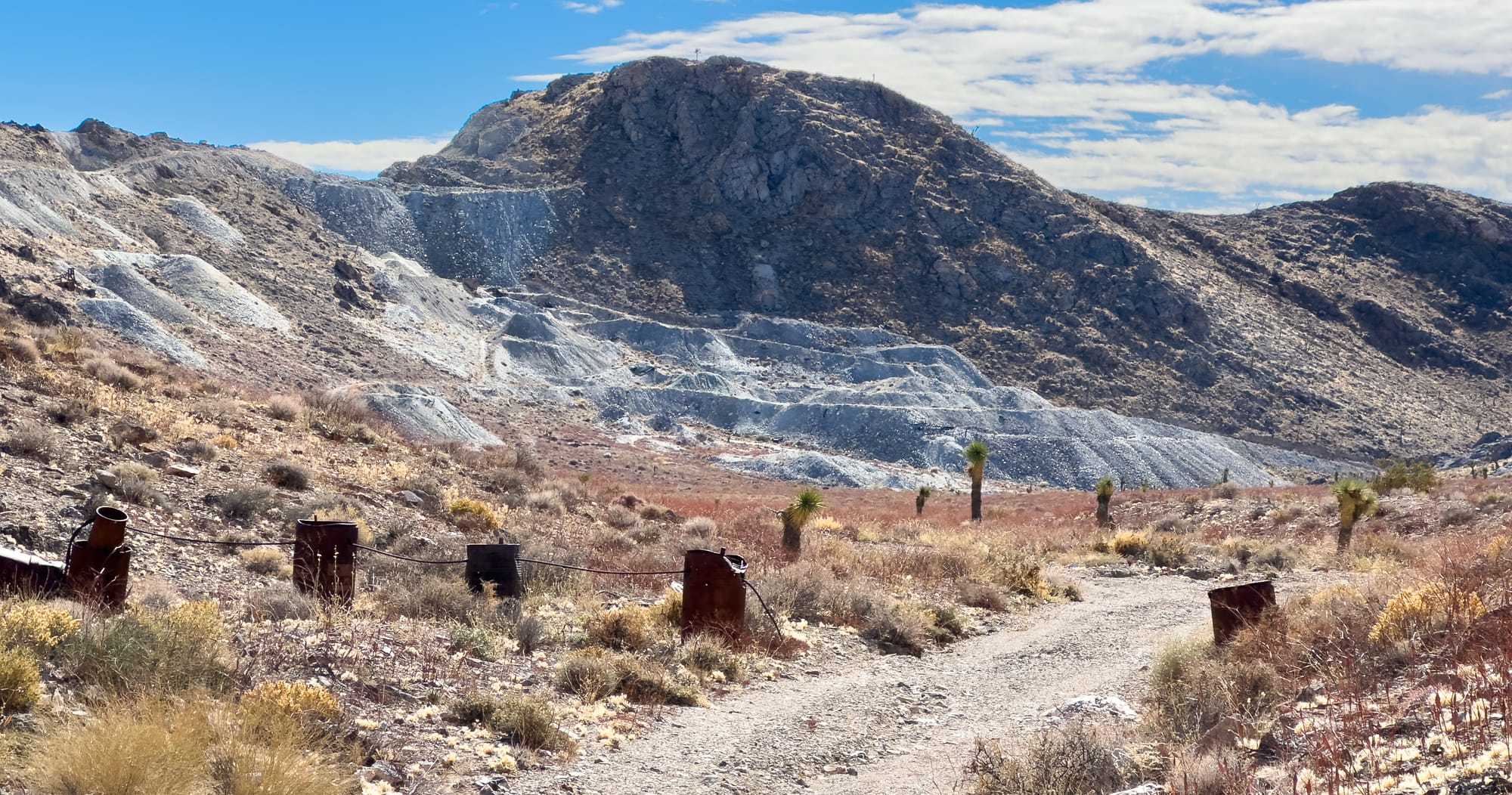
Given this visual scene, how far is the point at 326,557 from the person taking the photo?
37.1 feet

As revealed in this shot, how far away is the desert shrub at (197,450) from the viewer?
17141 millimetres

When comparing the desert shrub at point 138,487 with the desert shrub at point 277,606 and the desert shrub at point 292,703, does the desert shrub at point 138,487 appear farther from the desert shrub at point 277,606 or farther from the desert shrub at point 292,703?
the desert shrub at point 292,703

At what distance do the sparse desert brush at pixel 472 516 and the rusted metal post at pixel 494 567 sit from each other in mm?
5156

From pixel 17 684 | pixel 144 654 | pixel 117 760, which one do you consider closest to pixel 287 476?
pixel 144 654

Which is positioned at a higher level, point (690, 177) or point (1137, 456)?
point (690, 177)

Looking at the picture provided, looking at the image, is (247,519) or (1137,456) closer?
(247,519)

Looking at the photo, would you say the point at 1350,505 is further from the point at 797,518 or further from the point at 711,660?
the point at 711,660

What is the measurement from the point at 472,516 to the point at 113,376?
7.57 metres

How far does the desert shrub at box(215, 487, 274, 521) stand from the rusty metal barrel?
4.04 metres

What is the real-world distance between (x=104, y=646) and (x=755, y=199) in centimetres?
9353

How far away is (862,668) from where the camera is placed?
1175cm

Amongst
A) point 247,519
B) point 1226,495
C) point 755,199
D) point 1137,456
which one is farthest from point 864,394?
point 247,519

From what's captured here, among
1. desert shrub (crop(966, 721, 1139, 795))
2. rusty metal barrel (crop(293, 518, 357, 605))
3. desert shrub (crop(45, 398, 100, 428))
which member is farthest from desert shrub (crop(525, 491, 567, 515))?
desert shrub (crop(966, 721, 1139, 795))

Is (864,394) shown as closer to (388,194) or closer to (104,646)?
(388,194)
